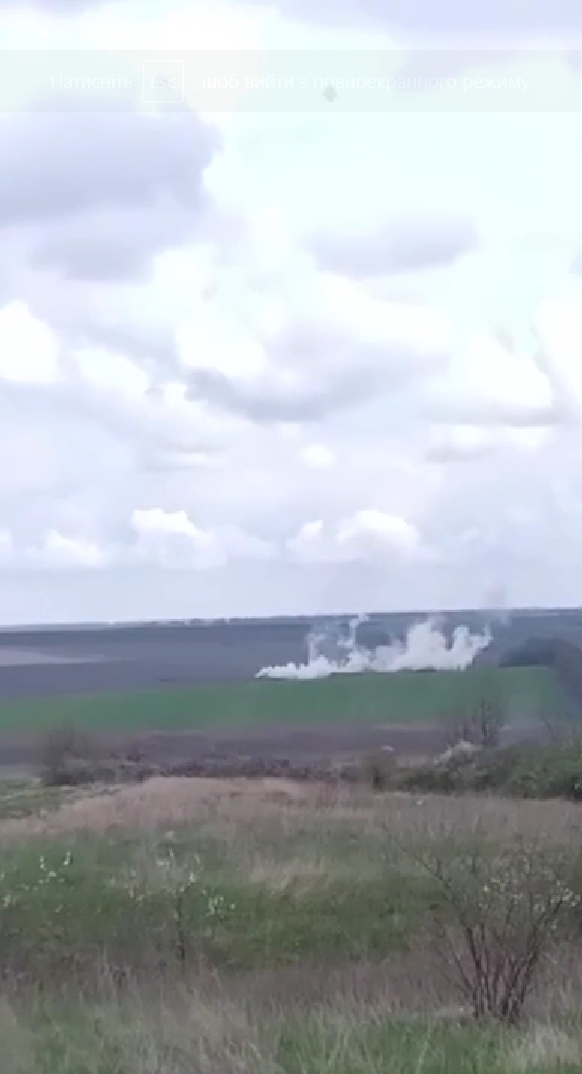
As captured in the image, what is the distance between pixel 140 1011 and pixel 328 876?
15.1m

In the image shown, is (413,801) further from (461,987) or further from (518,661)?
(518,661)

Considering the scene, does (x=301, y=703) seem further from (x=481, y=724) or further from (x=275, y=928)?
(x=275, y=928)

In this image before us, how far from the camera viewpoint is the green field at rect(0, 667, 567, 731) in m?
74.3

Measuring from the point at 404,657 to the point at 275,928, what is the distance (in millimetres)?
83268

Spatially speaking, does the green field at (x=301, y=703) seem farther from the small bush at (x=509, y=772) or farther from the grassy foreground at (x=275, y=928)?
the grassy foreground at (x=275, y=928)

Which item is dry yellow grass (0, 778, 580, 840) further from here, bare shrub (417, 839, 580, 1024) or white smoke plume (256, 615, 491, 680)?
white smoke plume (256, 615, 491, 680)

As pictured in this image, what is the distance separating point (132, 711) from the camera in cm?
8112

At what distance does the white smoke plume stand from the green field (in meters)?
9.79

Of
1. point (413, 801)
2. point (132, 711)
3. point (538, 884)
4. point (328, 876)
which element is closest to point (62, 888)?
point (328, 876)

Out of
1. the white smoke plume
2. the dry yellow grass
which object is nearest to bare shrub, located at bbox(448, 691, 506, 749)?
the dry yellow grass

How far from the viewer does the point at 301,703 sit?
8362 centimetres

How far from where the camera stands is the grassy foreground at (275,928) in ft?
25.2

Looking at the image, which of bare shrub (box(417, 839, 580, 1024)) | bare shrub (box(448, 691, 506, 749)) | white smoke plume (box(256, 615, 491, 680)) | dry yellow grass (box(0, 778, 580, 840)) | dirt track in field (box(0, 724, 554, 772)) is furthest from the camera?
white smoke plume (box(256, 615, 491, 680))

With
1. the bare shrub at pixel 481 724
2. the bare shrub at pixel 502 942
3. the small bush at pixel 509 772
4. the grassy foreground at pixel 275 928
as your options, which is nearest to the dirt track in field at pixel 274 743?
the bare shrub at pixel 481 724
